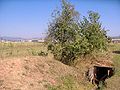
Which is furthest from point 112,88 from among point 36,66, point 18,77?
point 18,77

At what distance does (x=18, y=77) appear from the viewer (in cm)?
1864

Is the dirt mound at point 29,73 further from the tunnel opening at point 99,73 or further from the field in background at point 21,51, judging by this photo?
the field in background at point 21,51

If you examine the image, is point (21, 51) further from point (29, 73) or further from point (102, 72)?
point (29, 73)

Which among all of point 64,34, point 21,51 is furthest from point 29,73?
point 21,51

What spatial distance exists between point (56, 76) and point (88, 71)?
299 inches

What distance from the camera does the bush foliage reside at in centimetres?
2825

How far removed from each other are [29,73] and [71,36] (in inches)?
396

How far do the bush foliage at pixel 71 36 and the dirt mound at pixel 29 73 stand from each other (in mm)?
5400

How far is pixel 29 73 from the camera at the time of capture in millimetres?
19641

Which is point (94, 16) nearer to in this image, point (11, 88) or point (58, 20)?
point (58, 20)

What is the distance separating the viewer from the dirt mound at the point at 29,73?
58.1 ft

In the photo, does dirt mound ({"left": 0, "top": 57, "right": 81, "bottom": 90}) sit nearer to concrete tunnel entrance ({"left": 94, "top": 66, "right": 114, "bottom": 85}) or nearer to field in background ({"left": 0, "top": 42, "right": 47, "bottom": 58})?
field in background ({"left": 0, "top": 42, "right": 47, "bottom": 58})

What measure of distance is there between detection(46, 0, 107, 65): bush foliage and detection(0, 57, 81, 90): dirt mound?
540 centimetres

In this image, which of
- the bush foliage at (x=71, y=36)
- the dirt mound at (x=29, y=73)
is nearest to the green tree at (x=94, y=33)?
the bush foliage at (x=71, y=36)
